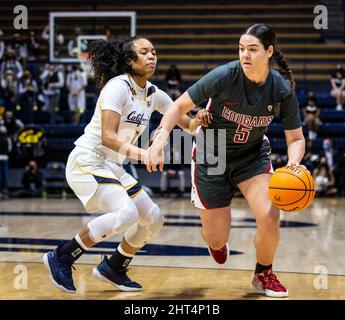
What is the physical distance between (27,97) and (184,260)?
36.8 ft

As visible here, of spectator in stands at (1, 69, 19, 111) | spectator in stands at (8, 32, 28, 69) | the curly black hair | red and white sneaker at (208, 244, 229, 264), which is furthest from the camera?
spectator in stands at (8, 32, 28, 69)

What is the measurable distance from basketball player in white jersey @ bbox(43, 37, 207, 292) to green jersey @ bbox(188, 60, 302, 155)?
22 centimetres

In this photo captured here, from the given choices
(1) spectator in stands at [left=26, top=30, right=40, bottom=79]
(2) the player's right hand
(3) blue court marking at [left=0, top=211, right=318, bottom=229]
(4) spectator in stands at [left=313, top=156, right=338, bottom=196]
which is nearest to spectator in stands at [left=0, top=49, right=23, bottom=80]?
(1) spectator in stands at [left=26, top=30, right=40, bottom=79]

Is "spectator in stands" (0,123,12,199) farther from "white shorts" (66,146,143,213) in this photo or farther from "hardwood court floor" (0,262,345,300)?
"white shorts" (66,146,143,213)

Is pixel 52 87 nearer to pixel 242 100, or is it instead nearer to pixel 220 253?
pixel 220 253

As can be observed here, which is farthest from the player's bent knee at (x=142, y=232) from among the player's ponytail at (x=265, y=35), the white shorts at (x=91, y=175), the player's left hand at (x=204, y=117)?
the player's ponytail at (x=265, y=35)

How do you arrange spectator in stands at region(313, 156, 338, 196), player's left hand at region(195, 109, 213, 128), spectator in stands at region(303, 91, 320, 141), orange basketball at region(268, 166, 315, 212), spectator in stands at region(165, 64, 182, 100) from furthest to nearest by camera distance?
spectator in stands at region(165, 64, 182, 100), spectator in stands at region(303, 91, 320, 141), spectator in stands at region(313, 156, 338, 196), player's left hand at region(195, 109, 213, 128), orange basketball at region(268, 166, 315, 212)

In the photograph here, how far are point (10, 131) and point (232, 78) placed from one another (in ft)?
39.2

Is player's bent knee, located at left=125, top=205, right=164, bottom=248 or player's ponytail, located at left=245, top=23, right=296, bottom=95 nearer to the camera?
player's ponytail, located at left=245, top=23, right=296, bottom=95

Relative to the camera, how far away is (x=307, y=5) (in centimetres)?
2073

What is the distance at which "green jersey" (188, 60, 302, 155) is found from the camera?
496 centimetres

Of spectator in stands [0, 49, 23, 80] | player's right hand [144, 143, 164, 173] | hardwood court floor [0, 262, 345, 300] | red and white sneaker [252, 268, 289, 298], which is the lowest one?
hardwood court floor [0, 262, 345, 300]
